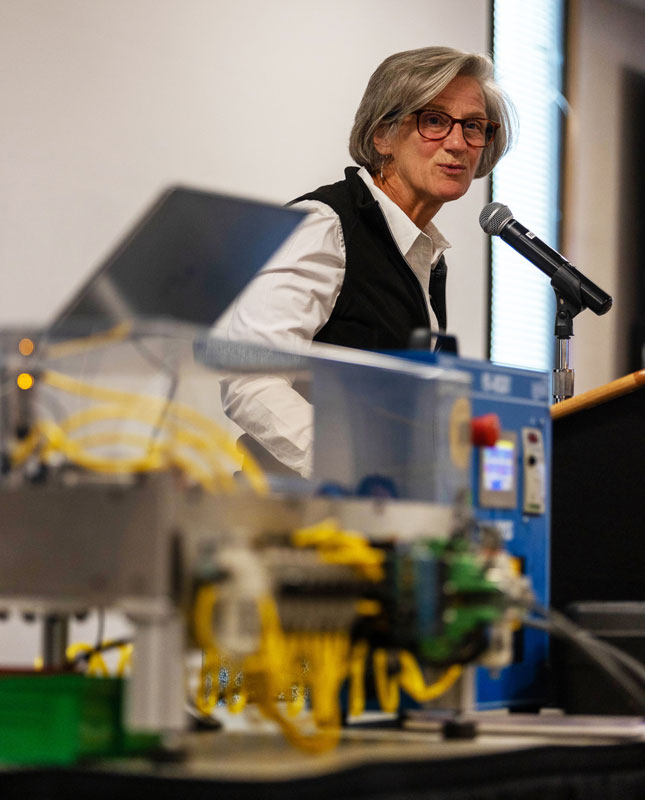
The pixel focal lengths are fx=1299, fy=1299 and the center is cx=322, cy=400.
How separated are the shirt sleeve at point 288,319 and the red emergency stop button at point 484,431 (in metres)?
0.37

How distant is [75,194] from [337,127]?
3.92ft

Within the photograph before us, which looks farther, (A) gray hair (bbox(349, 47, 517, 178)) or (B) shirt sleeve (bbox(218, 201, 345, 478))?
(A) gray hair (bbox(349, 47, 517, 178))

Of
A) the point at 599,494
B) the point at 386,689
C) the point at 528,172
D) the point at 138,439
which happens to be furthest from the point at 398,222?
the point at 528,172

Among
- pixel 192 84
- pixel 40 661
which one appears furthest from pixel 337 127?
pixel 40 661

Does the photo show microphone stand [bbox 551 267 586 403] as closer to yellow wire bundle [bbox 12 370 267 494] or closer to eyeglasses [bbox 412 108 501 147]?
eyeglasses [bbox 412 108 501 147]

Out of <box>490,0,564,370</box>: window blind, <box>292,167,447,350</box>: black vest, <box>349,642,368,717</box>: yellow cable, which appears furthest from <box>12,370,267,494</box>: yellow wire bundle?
<box>490,0,564,370</box>: window blind

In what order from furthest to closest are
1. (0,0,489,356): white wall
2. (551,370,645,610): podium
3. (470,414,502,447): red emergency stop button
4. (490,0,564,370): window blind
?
(490,0,564,370): window blind → (0,0,489,356): white wall → (551,370,645,610): podium → (470,414,502,447): red emergency stop button

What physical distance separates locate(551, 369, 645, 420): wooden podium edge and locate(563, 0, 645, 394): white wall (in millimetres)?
3468

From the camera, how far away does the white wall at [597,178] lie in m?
5.61

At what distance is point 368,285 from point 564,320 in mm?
431

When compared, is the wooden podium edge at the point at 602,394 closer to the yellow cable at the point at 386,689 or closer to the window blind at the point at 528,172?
the yellow cable at the point at 386,689

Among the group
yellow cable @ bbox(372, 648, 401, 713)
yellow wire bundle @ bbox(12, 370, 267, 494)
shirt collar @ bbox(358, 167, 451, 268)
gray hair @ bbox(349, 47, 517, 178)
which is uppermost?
gray hair @ bbox(349, 47, 517, 178)

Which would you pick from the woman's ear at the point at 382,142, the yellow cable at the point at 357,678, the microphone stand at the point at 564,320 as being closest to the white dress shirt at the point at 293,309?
the woman's ear at the point at 382,142

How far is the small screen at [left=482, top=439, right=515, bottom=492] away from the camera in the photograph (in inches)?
58.7
